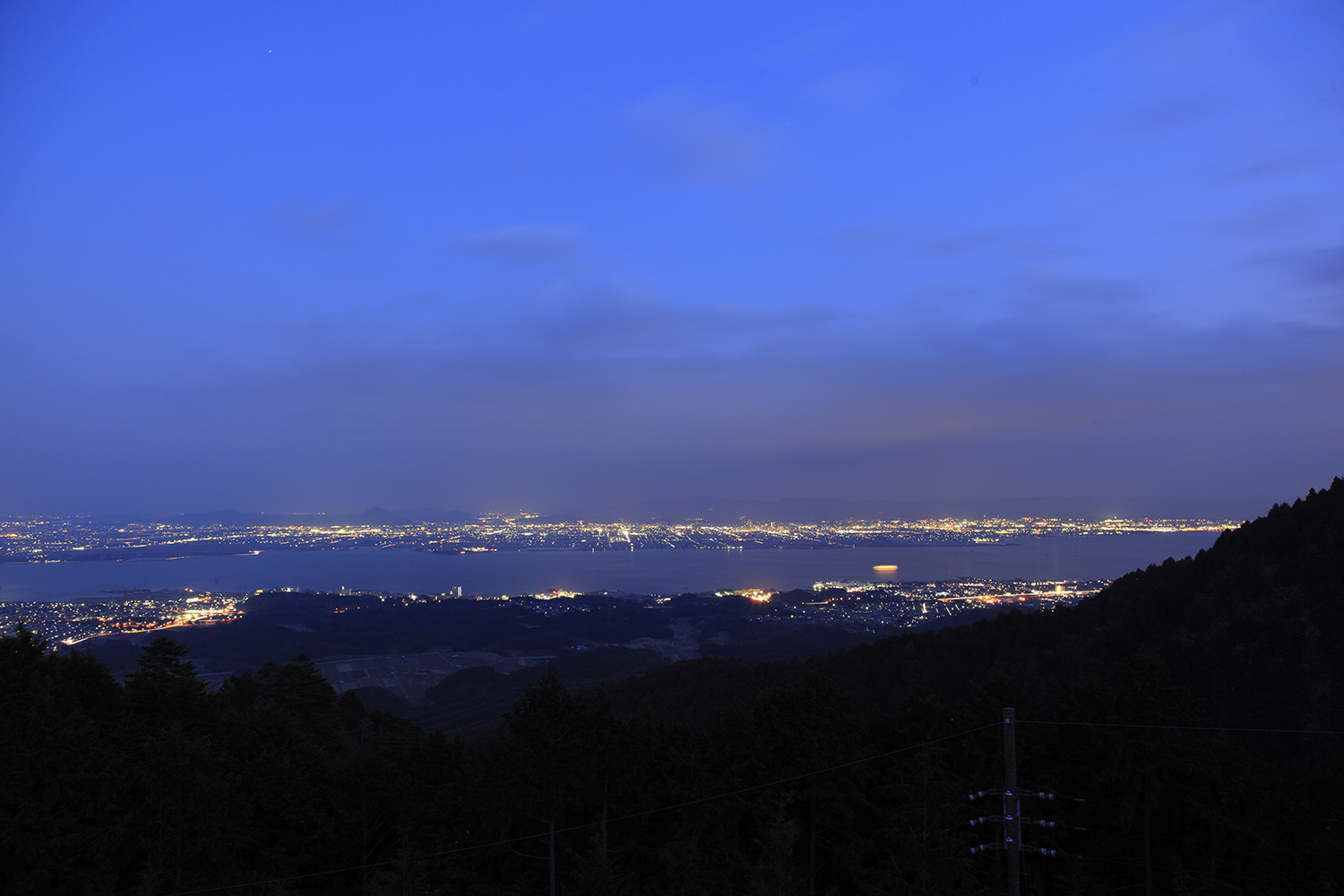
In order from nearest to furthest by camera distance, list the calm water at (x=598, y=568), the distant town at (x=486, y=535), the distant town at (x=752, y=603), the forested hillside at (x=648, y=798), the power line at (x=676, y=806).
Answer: the forested hillside at (x=648, y=798), the power line at (x=676, y=806), the distant town at (x=752, y=603), the calm water at (x=598, y=568), the distant town at (x=486, y=535)

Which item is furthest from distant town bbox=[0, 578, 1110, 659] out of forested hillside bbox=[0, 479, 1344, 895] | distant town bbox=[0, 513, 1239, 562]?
distant town bbox=[0, 513, 1239, 562]

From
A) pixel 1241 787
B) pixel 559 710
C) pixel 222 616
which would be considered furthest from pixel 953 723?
pixel 222 616

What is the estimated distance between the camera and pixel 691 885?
7.80 meters

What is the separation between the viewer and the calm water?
64.2 meters

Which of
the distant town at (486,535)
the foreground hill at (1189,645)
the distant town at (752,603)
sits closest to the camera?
the foreground hill at (1189,645)

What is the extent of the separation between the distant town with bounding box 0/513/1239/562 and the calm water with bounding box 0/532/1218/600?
16.0ft

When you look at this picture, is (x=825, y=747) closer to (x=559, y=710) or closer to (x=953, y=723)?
(x=953, y=723)

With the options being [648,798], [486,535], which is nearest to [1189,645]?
[648,798]

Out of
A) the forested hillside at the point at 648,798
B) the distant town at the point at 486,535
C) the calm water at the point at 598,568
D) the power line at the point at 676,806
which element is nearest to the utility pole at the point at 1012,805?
the forested hillside at the point at 648,798

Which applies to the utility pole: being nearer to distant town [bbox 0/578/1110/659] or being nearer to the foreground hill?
the foreground hill

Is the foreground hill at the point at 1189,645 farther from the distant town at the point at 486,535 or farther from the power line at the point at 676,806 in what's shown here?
the distant town at the point at 486,535

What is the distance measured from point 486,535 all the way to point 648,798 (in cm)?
13273

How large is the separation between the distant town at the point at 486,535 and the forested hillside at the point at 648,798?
83506 mm

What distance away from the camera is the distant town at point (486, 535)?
8631 centimetres
